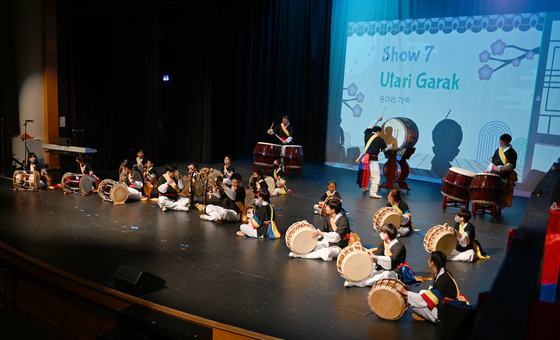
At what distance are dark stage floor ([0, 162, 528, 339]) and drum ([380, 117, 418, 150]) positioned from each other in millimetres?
1247

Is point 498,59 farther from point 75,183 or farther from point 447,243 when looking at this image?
point 75,183

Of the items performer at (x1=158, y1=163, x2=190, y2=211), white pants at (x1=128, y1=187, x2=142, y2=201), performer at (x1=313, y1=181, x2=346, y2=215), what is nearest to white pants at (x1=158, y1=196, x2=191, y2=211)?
performer at (x1=158, y1=163, x2=190, y2=211)

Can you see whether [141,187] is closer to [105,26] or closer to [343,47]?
[105,26]

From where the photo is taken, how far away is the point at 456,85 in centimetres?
1031

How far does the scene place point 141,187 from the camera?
26.4 feet

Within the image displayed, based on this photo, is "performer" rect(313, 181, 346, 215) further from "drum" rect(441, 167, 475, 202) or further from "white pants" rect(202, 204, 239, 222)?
"drum" rect(441, 167, 475, 202)

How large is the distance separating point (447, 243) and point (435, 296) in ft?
5.57

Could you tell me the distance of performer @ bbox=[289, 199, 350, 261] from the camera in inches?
213

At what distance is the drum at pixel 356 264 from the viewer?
14.9 feet

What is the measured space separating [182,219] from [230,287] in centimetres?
261

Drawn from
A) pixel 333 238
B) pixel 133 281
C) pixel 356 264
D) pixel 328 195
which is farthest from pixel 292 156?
pixel 133 281

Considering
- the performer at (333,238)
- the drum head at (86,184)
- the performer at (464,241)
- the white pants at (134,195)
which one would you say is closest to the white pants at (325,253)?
the performer at (333,238)

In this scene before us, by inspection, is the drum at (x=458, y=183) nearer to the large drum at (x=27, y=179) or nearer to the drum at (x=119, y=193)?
the drum at (x=119, y=193)

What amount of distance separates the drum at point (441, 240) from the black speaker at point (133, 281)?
3.15 meters
